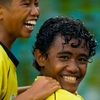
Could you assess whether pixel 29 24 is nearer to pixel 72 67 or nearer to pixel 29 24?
pixel 29 24

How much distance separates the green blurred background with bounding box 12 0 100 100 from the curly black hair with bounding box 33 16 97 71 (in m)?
2.12

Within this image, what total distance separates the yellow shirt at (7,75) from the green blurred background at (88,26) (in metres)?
2.05

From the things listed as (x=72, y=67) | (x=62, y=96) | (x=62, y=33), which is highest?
(x=62, y=33)

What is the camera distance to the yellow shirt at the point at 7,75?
256 centimetres

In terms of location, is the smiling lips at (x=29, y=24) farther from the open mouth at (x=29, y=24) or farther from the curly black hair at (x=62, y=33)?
the curly black hair at (x=62, y=33)

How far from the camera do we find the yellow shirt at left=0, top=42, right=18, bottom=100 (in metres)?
2.56

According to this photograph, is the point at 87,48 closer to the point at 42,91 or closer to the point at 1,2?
the point at 42,91

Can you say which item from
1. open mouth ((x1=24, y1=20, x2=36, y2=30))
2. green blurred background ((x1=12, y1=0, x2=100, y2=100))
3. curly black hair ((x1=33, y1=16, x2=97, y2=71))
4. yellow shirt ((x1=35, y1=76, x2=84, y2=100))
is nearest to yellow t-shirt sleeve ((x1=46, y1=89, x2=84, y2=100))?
yellow shirt ((x1=35, y1=76, x2=84, y2=100))

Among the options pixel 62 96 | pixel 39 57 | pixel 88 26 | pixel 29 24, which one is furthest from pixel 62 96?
pixel 88 26

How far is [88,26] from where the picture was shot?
4871mm

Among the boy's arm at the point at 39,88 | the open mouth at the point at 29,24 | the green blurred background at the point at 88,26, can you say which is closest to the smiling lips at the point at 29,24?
the open mouth at the point at 29,24

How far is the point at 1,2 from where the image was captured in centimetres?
273

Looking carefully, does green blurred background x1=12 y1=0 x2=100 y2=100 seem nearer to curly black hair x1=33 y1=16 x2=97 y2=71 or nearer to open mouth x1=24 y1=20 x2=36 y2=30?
open mouth x1=24 y1=20 x2=36 y2=30

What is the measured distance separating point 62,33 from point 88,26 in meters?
2.35
